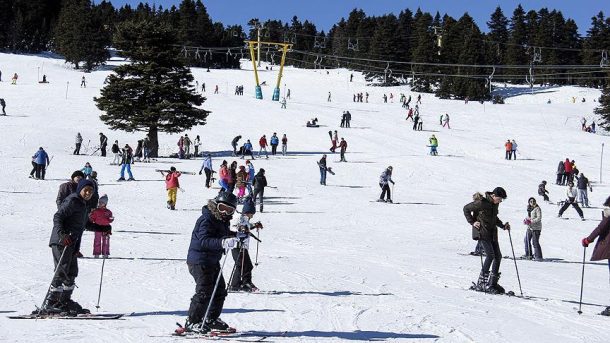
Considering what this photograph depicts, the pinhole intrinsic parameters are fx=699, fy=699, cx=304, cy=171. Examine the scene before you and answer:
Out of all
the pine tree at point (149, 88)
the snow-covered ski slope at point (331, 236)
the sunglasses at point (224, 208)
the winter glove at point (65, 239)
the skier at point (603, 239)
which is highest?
the pine tree at point (149, 88)

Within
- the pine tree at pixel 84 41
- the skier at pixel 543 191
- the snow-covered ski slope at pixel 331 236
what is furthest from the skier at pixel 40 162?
the pine tree at pixel 84 41

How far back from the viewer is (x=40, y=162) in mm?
25828

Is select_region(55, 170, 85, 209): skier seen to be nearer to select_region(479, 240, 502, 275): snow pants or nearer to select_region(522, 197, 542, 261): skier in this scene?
select_region(479, 240, 502, 275): snow pants

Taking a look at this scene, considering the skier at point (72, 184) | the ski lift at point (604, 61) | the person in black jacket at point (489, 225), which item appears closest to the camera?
the skier at point (72, 184)

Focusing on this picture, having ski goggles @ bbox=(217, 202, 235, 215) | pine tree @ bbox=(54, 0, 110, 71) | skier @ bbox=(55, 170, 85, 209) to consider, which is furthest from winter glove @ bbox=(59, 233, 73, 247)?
pine tree @ bbox=(54, 0, 110, 71)

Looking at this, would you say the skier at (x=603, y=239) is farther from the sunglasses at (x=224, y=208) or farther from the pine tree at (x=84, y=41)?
the pine tree at (x=84, y=41)

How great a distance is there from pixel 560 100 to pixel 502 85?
18.9 m

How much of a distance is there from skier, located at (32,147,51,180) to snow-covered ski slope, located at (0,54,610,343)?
48 centimetres

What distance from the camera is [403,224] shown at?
21.0 metres

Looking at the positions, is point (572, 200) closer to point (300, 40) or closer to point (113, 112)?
point (113, 112)

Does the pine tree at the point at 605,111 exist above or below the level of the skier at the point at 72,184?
above

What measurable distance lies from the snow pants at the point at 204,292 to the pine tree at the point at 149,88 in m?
30.5

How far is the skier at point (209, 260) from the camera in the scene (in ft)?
23.1

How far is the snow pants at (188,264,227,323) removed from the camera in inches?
281
